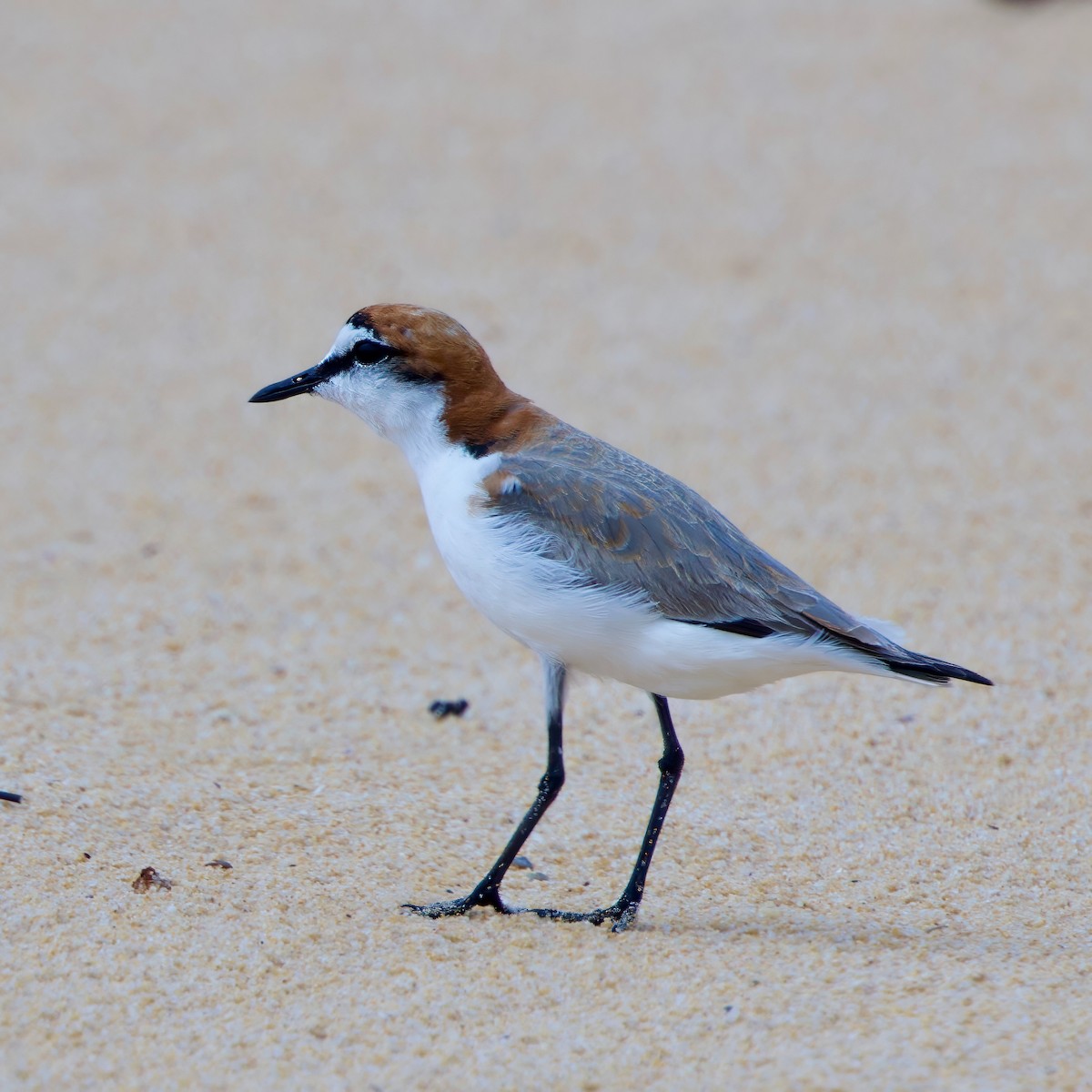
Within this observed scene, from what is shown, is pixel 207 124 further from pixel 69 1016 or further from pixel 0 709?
pixel 69 1016

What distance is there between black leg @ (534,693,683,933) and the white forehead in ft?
4.22

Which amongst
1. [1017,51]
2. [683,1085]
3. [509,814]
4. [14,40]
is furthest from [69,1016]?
[14,40]

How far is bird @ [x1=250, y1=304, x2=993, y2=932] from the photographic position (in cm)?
382

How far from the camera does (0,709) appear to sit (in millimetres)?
5117

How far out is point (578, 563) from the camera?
388cm

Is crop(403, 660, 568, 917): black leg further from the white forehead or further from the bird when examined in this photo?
the white forehead

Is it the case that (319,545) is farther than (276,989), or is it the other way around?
(319,545)

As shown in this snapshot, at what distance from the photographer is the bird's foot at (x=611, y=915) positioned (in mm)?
3926

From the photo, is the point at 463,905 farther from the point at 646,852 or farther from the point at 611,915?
the point at 646,852

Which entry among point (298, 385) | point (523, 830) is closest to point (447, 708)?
point (523, 830)

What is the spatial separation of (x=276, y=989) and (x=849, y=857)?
1865mm

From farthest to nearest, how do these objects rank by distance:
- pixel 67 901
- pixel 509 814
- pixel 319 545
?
pixel 319 545
pixel 509 814
pixel 67 901

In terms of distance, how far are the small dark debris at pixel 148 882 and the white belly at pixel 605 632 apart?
1141mm

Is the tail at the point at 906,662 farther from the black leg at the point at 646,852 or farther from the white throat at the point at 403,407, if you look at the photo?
the white throat at the point at 403,407
